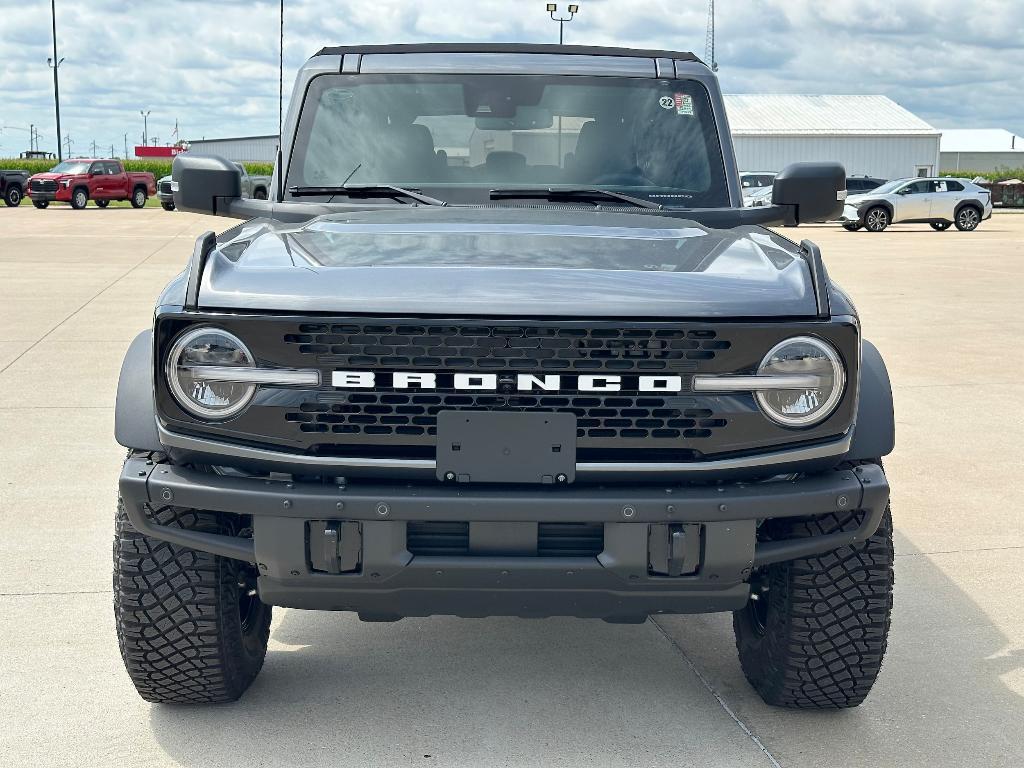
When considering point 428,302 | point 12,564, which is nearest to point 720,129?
point 428,302

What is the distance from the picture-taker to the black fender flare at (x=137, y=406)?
3166 mm

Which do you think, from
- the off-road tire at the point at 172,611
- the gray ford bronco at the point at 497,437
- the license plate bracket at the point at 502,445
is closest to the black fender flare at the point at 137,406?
the gray ford bronco at the point at 497,437

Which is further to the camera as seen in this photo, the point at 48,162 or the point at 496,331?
the point at 48,162

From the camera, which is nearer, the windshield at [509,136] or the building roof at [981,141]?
the windshield at [509,136]

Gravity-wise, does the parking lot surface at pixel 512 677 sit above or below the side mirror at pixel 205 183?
below

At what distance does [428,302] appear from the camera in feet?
9.61

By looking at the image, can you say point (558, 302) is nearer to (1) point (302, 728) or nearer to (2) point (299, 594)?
(2) point (299, 594)

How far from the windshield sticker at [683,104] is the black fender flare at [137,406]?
2157mm

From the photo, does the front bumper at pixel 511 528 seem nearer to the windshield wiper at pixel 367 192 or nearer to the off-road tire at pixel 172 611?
the off-road tire at pixel 172 611

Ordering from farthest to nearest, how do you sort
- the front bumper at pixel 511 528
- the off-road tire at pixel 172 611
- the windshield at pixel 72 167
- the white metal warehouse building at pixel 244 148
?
the white metal warehouse building at pixel 244 148
the windshield at pixel 72 167
the off-road tire at pixel 172 611
the front bumper at pixel 511 528

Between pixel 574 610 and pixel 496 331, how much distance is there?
0.71 m

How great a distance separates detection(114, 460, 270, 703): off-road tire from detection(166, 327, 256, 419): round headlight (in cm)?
48

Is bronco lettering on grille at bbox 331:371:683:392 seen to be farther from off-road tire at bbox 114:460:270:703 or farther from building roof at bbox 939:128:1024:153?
building roof at bbox 939:128:1024:153

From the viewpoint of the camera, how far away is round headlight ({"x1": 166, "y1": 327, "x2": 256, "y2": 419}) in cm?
300
